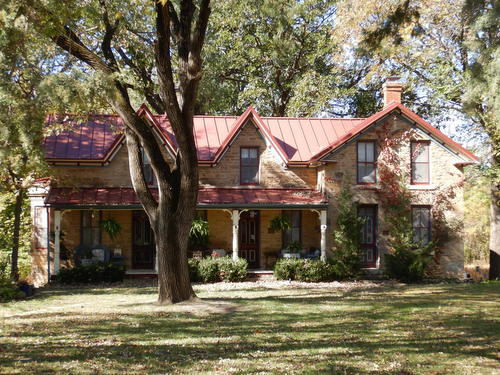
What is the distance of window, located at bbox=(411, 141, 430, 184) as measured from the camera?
74.3ft

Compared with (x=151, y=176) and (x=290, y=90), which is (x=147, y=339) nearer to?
(x=151, y=176)

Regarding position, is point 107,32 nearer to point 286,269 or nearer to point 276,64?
point 286,269

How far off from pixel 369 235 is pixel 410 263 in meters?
2.37

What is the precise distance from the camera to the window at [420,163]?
2264cm

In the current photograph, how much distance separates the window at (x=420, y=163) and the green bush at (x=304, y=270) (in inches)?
210

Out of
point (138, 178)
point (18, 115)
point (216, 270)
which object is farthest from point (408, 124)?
point (18, 115)

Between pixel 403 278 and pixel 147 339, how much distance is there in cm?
1396

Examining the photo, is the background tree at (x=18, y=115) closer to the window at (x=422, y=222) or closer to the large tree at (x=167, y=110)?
the large tree at (x=167, y=110)

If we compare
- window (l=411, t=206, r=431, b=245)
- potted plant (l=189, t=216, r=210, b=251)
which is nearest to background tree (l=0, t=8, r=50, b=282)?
potted plant (l=189, t=216, r=210, b=251)

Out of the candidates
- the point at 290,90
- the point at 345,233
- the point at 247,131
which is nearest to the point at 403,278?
the point at 345,233

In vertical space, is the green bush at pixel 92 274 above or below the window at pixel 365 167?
below

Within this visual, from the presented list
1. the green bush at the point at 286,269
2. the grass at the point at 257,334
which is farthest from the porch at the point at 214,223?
the grass at the point at 257,334

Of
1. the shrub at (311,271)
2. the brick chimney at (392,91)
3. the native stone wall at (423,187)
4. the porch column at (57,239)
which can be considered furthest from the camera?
the brick chimney at (392,91)

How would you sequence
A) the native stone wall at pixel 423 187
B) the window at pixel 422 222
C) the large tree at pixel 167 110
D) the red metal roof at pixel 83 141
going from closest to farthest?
the large tree at pixel 167 110
the red metal roof at pixel 83 141
the native stone wall at pixel 423 187
the window at pixel 422 222
